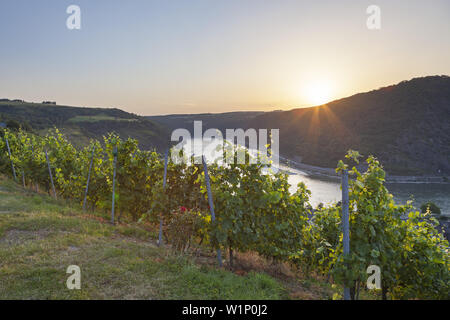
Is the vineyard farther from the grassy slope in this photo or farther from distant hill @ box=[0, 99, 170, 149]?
distant hill @ box=[0, 99, 170, 149]

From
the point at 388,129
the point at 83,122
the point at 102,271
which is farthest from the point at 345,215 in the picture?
the point at 388,129

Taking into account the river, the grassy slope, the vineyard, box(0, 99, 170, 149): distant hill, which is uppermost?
box(0, 99, 170, 149): distant hill

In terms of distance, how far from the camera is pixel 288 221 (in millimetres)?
6699

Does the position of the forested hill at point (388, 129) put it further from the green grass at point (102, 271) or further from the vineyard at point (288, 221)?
the green grass at point (102, 271)

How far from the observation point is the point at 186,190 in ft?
25.4

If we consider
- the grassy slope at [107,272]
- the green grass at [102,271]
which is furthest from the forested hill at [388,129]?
the green grass at [102,271]

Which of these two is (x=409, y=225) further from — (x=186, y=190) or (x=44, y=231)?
(x=44, y=231)

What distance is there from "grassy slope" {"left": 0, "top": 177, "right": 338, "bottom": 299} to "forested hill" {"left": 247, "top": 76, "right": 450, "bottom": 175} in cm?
10588

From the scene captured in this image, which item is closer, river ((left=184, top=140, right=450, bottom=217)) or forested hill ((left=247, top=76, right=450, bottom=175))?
river ((left=184, top=140, right=450, bottom=217))

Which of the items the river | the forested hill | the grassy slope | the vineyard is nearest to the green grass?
the grassy slope

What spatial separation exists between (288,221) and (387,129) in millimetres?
135624

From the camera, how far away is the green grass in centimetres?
451

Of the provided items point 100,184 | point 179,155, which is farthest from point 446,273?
point 100,184

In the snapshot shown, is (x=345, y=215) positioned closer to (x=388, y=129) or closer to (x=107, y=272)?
(x=107, y=272)
